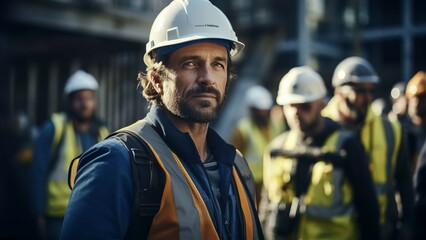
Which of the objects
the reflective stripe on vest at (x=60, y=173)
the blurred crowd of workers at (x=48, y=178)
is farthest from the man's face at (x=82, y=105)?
the reflective stripe on vest at (x=60, y=173)

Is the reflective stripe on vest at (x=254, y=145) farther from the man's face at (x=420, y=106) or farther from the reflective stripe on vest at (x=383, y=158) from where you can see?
the reflective stripe on vest at (x=383, y=158)

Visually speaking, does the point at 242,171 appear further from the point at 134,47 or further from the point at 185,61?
the point at 134,47

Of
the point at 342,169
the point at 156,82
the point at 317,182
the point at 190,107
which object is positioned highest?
the point at 156,82

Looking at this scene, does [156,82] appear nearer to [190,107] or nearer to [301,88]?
[190,107]

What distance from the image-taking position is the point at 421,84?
18.2 feet

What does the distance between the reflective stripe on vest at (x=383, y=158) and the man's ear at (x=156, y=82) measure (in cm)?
270

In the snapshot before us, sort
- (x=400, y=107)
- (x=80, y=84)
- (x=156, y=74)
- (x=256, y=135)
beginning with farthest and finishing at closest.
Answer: (x=256, y=135) < (x=400, y=107) < (x=80, y=84) < (x=156, y=74)

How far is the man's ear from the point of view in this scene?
106 inches

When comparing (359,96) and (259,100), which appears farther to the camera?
(259,100)

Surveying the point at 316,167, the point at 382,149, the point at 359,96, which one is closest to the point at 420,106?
the point at 359,96

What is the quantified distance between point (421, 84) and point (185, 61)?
355cm

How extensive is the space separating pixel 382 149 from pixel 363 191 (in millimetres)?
809

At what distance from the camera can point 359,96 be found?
17.1 feet

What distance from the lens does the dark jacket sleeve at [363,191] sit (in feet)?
13.8
